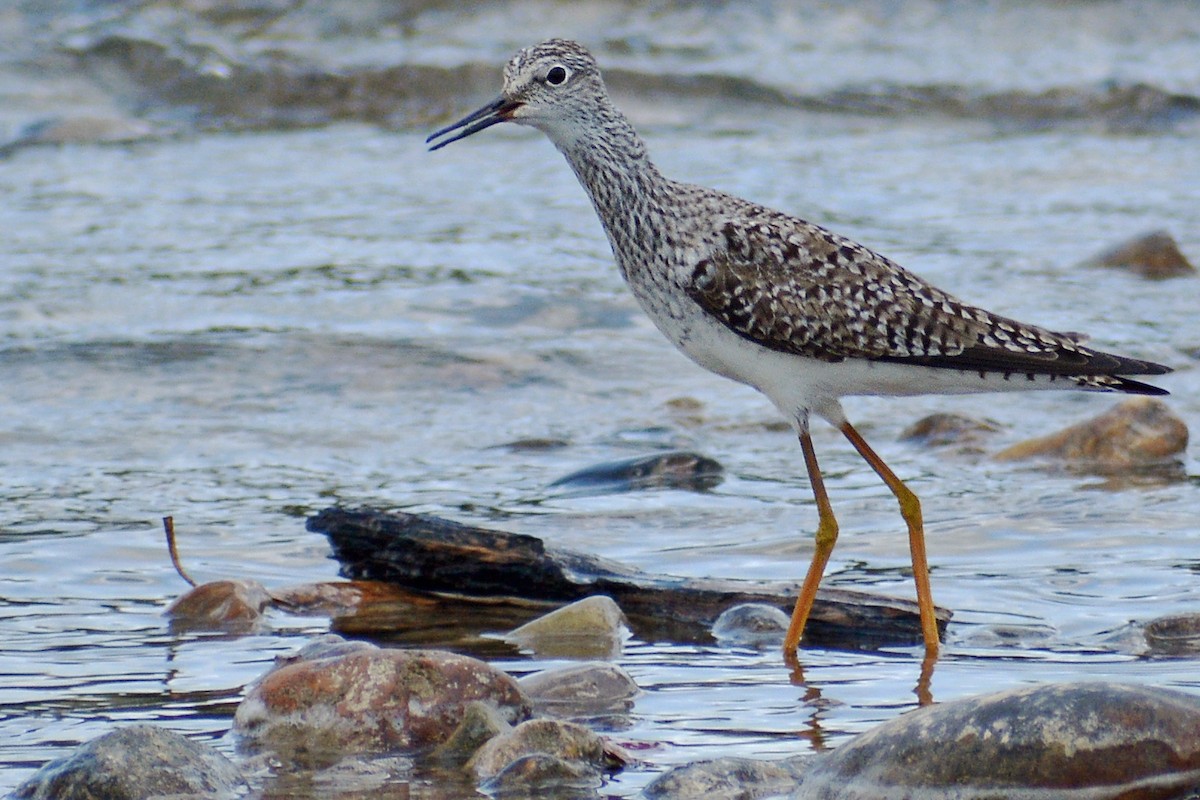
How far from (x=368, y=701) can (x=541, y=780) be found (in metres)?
0.69

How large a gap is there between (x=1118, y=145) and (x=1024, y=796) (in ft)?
52.6

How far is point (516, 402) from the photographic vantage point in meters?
11.2

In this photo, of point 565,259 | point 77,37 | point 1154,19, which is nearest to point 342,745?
point 565,259

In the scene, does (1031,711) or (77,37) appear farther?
(77,37)

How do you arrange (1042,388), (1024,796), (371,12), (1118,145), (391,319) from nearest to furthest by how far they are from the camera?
(1024,796)
(1042,388)
(391,319)
(1118,145)
(371,12)

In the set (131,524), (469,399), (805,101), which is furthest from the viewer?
(805,101)

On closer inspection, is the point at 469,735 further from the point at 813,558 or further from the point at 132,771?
the point at 813,558

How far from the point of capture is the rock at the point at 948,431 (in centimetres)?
992

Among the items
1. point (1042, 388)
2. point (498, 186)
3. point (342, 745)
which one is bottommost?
point (342, 745)

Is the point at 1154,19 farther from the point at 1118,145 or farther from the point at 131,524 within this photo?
the point at 131,524

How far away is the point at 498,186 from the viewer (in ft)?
55.5

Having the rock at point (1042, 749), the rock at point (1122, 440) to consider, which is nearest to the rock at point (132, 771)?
the rock at point (1042, 749)

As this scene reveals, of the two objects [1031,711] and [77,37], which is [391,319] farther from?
[77,37]

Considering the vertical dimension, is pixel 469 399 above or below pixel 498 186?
below
